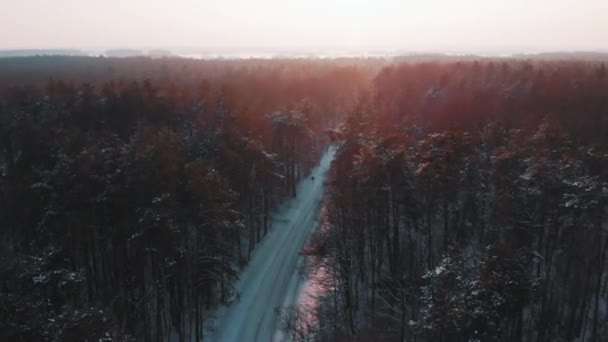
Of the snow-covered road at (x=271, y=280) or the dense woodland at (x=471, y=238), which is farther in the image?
the snow-covered road at (x=271, y=280)

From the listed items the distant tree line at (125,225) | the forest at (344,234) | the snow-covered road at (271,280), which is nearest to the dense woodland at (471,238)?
the forest at (344,234)

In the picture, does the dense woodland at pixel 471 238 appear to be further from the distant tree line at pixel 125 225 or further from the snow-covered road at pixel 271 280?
the distant tree line at pixel 125 225

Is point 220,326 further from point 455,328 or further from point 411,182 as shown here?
point 455,328

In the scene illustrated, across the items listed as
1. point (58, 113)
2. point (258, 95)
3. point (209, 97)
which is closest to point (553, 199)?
point (209, 97)

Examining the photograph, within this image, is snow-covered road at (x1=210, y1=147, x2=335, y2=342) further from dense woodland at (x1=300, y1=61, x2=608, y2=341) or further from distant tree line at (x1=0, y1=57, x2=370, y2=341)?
dense woodland at (x1=300, y1=61, x2=608, y2=341)

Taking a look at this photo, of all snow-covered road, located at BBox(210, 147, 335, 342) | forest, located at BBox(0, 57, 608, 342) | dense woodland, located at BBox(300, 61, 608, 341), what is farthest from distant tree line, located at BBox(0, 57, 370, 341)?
dense woodland, located at BBox(300, 61, 608, 341)

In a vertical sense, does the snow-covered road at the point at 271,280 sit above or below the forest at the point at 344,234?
below

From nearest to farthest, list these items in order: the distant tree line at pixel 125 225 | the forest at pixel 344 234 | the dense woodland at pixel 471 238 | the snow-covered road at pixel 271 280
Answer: the dense woodland at pixel 471 238, the forest at pixel 344 234, the distant tree line at pixel 125 225, the snow-covered road at pixel 271 280

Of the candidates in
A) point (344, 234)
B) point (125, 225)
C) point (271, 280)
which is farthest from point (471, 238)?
point (125, 225)

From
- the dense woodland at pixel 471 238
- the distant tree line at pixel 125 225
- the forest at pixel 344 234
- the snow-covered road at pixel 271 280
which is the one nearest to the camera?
the dense woodland at pixel 471 238
